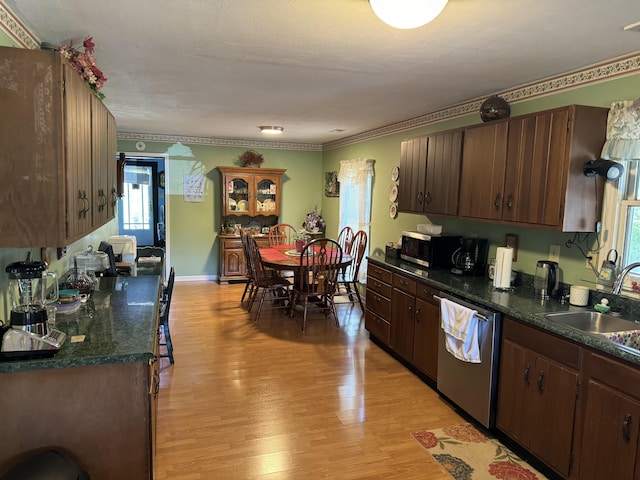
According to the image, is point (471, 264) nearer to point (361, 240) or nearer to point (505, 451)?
point (505, 451)

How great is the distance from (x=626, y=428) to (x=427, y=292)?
1636 millimetres

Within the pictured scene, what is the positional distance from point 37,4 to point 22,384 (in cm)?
171

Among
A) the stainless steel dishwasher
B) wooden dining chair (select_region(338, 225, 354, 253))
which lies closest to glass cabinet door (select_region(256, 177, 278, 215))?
wooden dining chair (select_region(338, 225, 354, 253))

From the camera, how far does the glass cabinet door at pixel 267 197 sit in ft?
23.6

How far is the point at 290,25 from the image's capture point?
7.14ft

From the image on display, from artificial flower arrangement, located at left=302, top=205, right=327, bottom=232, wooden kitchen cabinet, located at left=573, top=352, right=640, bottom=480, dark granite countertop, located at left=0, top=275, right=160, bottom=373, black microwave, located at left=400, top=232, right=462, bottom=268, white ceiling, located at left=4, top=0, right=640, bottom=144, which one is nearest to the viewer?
dark granite countertop, located at left=0, top=275, right=160, bottom=373

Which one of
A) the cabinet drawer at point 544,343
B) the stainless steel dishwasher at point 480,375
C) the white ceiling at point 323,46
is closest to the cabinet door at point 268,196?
the white ceiling at point 323,46

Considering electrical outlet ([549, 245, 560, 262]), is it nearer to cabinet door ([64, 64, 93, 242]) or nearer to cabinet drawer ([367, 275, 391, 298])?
cabinet drawer ([367, 275, 391, 298])

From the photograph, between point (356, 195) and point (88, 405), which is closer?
point (88, 405)

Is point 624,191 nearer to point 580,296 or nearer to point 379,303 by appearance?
point 580,296

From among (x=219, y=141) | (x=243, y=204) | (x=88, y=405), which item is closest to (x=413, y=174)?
(x=88, y=405)

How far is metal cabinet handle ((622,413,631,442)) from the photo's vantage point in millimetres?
1886

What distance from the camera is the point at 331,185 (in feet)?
23.3

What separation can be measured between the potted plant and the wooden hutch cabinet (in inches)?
6.5
